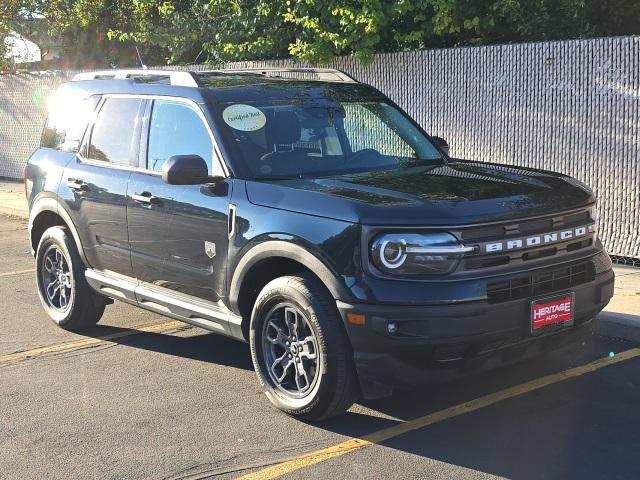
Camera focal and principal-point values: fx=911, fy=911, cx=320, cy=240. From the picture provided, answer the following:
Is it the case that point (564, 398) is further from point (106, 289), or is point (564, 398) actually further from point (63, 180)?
point (63, 180)

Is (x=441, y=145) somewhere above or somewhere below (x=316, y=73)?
below

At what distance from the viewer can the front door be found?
5492 mm

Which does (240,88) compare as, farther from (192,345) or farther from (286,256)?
(192,345)

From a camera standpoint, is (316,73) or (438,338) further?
(316,73)

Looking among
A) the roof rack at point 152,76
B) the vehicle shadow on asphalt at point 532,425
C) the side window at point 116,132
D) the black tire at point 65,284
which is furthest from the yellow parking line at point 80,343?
the vehicle shadow on asphalt at point 532,425

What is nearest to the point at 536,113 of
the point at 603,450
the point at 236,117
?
the point at 236,117

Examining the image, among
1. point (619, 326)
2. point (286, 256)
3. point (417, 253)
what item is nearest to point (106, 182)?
point (286, 256)

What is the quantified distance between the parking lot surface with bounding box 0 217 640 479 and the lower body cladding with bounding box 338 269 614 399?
1.25 ft

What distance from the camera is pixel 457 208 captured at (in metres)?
4.68

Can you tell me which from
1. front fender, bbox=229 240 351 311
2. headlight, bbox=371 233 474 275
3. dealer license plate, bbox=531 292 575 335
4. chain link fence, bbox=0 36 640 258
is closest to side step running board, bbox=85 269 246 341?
front fender, bbox=229 240 351 311

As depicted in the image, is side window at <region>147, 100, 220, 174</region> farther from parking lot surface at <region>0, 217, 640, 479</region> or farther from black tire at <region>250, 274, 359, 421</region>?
parking lot surface at <region>0, 217, 640, 479</region>

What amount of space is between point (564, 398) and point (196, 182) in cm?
252

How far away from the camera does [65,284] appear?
719 cm

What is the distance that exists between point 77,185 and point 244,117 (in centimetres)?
166
